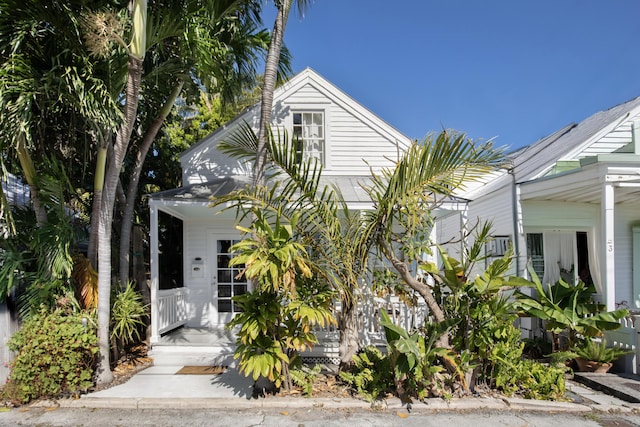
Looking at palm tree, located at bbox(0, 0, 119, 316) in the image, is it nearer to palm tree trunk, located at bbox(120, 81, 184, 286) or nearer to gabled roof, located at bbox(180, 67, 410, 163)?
palm tree trunk, located at bbox(120, 81, 184, 286)

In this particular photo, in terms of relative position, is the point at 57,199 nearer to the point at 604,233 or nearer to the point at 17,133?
the point at 17,133

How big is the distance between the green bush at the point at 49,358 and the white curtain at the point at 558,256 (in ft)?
30.5

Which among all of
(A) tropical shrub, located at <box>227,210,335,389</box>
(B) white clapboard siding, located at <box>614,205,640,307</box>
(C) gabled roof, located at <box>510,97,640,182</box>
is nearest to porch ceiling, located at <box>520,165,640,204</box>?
(B) white clapboard siding, located at <box>614,205,640,307</box>

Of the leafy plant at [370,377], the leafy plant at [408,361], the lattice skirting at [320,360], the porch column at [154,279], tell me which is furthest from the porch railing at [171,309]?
the leafy plant at [408,361]

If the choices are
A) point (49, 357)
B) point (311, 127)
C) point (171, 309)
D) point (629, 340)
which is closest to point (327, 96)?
point (311, 127)

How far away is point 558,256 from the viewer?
8.47 m

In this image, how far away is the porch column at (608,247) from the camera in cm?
590

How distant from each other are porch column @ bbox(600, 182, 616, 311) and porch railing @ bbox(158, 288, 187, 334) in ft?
26.4

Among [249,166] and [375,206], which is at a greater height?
[249,166]

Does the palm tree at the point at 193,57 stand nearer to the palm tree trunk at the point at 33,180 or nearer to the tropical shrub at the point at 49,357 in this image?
the palm tree trunk at the point at 33,180

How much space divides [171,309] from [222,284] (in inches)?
60.5

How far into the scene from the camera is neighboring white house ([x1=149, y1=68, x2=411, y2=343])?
28.5ft

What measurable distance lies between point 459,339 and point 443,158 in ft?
8.33

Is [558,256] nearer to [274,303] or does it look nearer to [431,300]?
[431,300]
